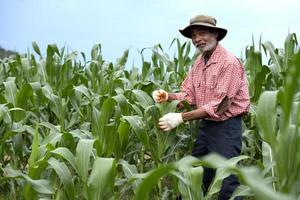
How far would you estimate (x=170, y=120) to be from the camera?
3213 mm

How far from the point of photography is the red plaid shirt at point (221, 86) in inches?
125

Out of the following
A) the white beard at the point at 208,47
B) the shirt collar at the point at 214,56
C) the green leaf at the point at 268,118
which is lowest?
the green leaf at the point at 268,118

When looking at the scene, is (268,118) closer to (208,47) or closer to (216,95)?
(216,95)

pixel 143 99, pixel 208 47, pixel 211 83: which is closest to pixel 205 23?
pixel 208 47

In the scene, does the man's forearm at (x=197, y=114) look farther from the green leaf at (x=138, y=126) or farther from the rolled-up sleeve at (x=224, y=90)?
the green leaf at (x=138, y=126)

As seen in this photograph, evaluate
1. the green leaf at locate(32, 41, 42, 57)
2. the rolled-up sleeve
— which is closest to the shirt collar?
the rolled-up sleeve

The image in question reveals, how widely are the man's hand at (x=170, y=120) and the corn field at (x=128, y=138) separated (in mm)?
157

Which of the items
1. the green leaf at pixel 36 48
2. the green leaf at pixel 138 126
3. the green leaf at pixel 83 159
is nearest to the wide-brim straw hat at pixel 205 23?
the green leaf at pixel 138 126

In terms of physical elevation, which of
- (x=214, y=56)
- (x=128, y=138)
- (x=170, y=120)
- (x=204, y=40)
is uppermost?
(x=204, y=40)

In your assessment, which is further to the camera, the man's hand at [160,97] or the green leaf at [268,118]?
the man's hand at [160,97]

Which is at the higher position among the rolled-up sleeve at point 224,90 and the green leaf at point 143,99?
the rolled-up sleeve at point 224,90

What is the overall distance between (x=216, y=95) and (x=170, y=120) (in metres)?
0.34

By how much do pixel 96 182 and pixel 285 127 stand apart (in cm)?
100

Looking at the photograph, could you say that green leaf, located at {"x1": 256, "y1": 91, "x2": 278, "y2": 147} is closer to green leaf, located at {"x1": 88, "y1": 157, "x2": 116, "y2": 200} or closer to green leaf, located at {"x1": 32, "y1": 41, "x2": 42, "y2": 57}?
green leaf, located at {"x1": 88, "y1": 157, "x2": 116, "y2": 200}
